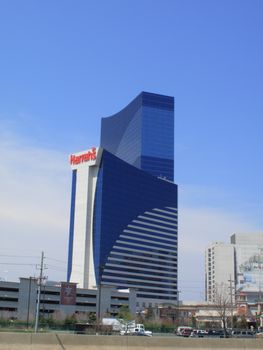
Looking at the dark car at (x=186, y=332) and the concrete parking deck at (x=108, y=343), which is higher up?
the concrete parking deck at (x=108, y=343)

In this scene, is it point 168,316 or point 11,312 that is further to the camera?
point 168,316

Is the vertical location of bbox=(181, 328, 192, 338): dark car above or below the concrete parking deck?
below

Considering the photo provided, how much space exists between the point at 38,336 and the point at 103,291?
508 feet

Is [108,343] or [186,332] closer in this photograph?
[108,343]

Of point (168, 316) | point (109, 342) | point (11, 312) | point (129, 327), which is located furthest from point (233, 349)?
point (168, 316)

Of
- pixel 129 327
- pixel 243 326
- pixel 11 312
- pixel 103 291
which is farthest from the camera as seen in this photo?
pixel 103 291

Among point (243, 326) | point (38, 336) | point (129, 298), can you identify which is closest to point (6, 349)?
point (38, 336)

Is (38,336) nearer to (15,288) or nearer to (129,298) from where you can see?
(15,288)

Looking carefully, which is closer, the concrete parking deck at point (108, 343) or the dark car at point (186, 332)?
the concrete parking deck at point (108, 343)

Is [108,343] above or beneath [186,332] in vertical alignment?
above

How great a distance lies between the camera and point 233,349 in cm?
4191

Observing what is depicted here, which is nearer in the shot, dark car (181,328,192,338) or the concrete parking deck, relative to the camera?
the concrete parking deck

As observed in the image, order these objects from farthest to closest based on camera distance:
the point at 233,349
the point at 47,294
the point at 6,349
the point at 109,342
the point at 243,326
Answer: the point at 47,294
the point at 243,326
the point at 233,349
the point at 109,342
the point at 6,349

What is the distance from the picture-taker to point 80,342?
38.4 metres
